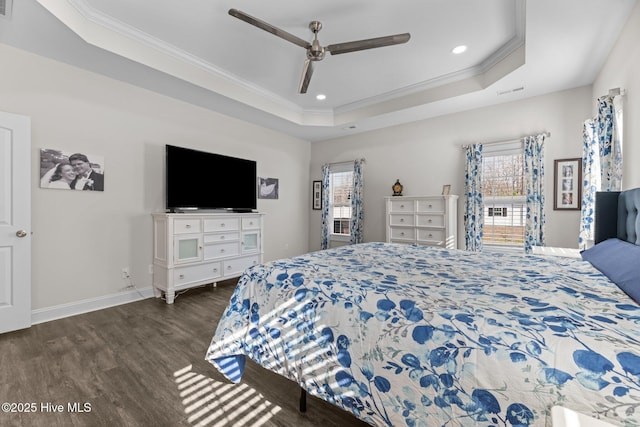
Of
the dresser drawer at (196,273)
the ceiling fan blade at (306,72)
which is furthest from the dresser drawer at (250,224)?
the ceiling fan blade at (306,72)

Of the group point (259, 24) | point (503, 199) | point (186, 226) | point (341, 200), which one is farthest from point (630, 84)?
point (186, 226)

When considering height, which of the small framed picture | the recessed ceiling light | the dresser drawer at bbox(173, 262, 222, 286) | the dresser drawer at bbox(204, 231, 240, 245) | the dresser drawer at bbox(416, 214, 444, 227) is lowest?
the dresser drawer at bbox(173, 262, 222, 286)

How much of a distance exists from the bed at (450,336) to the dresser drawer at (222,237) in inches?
85.3

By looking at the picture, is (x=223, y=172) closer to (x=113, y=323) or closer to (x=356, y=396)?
(x=113, y=323)

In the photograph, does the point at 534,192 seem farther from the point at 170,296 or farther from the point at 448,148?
the point at 170,296

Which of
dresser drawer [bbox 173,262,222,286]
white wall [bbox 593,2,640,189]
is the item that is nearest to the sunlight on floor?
dresser drawer [bbox 173,262,222,286]

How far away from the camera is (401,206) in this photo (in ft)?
15.0

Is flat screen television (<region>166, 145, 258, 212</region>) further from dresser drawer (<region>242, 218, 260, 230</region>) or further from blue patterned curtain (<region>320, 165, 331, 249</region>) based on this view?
blue patterned curtain (<region>320, 165, 331, 249</region>)

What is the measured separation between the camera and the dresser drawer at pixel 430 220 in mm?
4188

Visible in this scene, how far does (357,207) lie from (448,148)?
186 cm

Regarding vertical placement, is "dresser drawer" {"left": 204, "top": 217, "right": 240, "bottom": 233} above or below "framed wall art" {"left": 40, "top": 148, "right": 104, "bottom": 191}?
below

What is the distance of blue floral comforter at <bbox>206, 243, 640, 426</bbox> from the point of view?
0.80 meters

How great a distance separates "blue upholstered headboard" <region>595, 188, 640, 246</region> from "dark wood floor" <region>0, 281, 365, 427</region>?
7.37 feet

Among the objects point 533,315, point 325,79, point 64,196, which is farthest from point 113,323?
point 325,79
